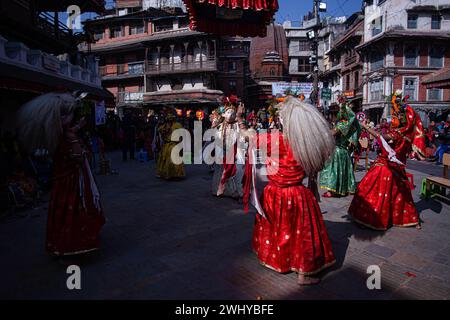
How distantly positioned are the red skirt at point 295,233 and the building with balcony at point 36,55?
21.0 feet

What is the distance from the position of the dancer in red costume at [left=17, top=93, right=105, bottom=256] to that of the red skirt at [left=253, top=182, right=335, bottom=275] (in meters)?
2.10

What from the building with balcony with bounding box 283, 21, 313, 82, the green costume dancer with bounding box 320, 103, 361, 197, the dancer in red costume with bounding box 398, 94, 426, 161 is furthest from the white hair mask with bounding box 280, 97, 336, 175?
the building with balcony with bounding box 283, 21, 313, 82

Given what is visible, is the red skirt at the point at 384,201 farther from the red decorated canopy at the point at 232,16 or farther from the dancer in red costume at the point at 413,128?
the red decorated canopy at the point at 232,16

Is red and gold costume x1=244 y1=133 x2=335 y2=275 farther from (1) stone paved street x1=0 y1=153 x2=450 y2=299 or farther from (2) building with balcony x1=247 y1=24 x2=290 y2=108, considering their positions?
(2) building with balcony x1=247 y1=24 x2=290 y2=108

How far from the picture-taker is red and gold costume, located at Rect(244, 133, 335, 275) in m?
3.29

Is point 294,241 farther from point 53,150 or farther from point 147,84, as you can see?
point 147,84

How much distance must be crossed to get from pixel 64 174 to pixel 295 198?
2.64 m

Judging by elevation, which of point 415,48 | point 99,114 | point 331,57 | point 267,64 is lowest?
point 99,114

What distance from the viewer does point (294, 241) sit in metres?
3.36

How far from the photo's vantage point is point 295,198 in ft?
11.0

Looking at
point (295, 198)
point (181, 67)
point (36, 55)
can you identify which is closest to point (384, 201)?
point (295, 198)

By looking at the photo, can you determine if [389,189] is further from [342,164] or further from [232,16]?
[232,16]

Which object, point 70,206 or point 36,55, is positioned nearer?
point 70,206
